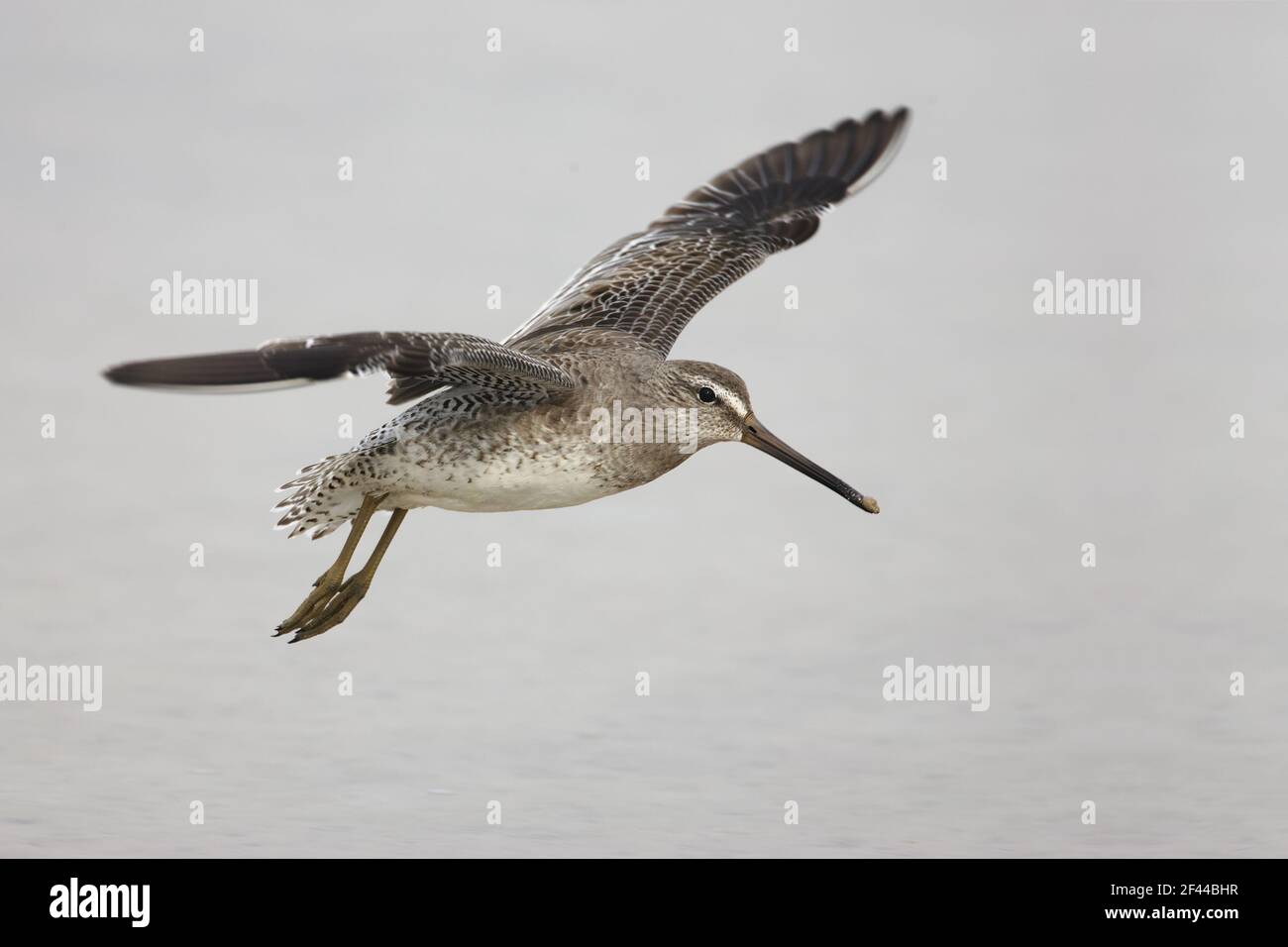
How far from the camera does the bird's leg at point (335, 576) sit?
32.4 feet

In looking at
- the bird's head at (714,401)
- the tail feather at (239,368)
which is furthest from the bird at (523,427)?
the tail feather at (239,368)

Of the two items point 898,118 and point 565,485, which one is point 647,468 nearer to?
point 565,485

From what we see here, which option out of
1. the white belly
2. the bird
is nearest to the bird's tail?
the bird

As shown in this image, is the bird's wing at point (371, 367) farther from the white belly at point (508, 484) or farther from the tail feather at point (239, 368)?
the white belly at point (508, 484)

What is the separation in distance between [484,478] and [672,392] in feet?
3.93

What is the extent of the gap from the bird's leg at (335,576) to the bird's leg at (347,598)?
0.05m

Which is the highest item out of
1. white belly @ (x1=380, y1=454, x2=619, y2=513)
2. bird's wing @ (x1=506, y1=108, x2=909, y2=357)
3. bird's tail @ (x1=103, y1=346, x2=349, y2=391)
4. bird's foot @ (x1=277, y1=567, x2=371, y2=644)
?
bird's wing @ (x1=506, y1=108, x2=909, y2=357)

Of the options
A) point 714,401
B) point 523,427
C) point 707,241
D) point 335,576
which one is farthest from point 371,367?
point 707,241

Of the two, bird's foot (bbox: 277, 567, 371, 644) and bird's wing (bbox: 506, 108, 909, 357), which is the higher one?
bird's wing (bbox: 506, 108, 909, 357)

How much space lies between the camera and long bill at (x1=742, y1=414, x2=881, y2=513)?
1017 cm

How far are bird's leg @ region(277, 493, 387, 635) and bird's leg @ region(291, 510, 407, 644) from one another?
0.17 ft

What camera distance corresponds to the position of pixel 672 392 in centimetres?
996

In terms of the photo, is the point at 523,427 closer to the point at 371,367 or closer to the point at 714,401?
the point at 714,401

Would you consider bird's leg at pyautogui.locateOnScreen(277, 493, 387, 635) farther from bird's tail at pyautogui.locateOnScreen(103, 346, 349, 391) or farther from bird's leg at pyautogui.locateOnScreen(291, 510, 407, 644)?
bird's tail at pyautogui.locateOnScreen(103, 346, 349, 391)
